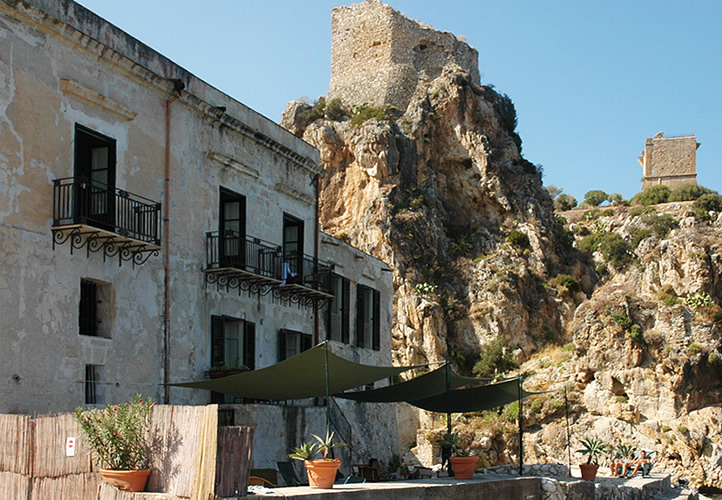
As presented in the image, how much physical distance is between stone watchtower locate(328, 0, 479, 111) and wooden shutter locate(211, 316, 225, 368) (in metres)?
42.4

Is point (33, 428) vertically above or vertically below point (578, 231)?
below

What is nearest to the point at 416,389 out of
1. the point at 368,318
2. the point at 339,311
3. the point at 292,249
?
the point at 292,249

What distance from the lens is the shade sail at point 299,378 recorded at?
49.4 feet

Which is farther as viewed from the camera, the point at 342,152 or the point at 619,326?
the point at 342,152

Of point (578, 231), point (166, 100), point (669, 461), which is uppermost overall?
point (578, 231)

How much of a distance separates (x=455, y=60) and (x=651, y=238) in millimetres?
17519

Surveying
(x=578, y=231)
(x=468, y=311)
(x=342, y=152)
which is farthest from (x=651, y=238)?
(x=342, y=152)

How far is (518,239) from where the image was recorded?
53719 millimetres

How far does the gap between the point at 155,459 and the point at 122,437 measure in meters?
0.46

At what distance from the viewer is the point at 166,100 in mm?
17750

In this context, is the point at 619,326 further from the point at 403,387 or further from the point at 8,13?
the point at 8,13

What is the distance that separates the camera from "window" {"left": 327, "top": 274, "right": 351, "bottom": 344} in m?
24.9

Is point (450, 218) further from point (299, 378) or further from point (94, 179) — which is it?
point (94, 179)

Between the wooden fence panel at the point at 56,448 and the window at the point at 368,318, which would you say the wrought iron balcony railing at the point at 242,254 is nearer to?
the window at the point at 368,318
